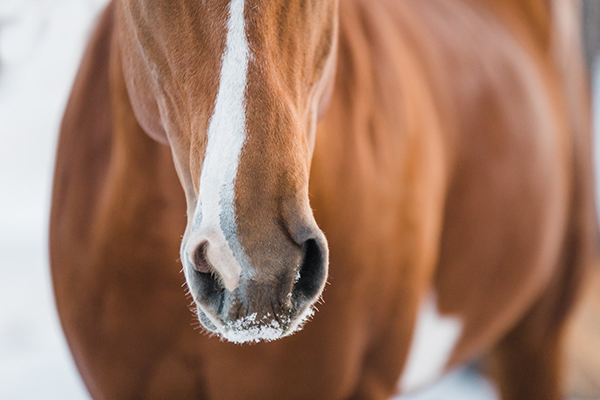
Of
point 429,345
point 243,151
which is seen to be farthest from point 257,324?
point 429,345

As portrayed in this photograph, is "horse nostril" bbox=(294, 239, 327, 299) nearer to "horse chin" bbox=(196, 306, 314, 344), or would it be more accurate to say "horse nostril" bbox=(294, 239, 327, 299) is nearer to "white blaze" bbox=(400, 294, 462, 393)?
"horse chin" bbox=(196, 306, 314, 344)

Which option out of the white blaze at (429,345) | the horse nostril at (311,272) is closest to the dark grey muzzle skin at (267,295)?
the horse nostril at (311,272)

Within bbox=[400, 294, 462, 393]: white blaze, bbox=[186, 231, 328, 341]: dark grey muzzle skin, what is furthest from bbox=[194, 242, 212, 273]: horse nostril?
bbox=[400, 294, 462, 393]: white blaze

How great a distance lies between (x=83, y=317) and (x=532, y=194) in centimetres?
85

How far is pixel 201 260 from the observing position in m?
0.47

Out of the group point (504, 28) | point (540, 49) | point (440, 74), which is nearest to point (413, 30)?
point (440, 74)

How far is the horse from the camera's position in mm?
479

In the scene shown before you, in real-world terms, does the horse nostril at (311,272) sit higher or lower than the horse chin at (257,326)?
higher

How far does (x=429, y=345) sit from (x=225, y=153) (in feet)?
2.26

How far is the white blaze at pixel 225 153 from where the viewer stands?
46 centimetres

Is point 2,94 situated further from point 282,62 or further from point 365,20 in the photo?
point 282,62

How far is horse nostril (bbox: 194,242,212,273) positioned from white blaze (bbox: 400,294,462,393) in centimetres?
52

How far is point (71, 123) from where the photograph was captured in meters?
0.82

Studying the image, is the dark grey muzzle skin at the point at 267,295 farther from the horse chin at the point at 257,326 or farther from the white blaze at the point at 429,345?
the white blaze at the point at 429,345
